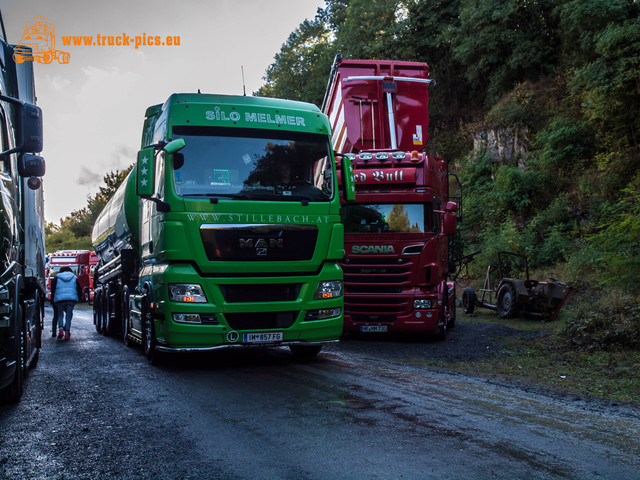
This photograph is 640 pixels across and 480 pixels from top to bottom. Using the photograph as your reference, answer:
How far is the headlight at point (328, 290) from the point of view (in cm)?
800

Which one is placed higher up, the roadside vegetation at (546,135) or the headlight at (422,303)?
the roadside vegetation at (546,135)

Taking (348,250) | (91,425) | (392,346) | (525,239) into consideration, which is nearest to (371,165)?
(348,250)

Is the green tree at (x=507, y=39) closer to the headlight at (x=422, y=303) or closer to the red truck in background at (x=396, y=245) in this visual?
the red truck in background at (x=396, y=245)

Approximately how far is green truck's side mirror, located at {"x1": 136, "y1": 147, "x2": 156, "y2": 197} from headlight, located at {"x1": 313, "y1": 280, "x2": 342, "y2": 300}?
245 cm

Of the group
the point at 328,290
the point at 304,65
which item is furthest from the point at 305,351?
the point at 304,65

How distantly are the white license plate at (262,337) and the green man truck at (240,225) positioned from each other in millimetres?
12

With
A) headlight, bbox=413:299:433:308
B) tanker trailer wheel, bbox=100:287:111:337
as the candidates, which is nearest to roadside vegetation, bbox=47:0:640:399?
A: headlight, bbox=413:299:433:308

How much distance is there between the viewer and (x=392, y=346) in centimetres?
1109

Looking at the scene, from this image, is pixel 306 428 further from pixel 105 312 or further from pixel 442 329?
pixel 105 312

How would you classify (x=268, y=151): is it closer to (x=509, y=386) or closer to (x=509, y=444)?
(x=509, y=386)

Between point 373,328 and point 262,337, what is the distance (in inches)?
163

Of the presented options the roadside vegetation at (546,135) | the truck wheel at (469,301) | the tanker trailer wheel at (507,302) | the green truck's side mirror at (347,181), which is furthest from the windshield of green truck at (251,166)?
the truck wheel at (469,301)

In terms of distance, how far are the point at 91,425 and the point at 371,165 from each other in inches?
303

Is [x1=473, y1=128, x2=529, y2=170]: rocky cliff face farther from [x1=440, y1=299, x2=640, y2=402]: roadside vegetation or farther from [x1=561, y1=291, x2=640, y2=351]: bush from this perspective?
[x1=561, y1=291, x2=640, y2=351]: bush
